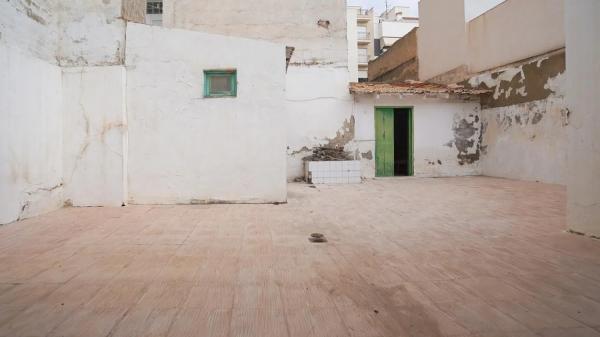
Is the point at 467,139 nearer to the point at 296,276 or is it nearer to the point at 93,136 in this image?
the point at 296,276

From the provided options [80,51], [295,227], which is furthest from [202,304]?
[80,51]

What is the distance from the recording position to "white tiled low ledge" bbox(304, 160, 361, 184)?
9242 millimetres

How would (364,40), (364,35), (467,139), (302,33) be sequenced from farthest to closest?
1. (364,35)
2. (364,40)
3. (302,33)
4. (467,139)

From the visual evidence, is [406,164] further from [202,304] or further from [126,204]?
[202,304]

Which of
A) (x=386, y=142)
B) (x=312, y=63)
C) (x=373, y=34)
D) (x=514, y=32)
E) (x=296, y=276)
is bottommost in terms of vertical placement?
(x=296, y=276)

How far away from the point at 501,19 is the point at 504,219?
8.52m

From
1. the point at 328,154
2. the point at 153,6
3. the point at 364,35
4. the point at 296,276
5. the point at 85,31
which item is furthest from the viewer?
the point at 364,35

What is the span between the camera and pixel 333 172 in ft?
30.6

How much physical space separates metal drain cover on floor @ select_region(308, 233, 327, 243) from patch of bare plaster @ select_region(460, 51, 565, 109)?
818 cm

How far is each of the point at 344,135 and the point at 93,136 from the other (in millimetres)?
7012

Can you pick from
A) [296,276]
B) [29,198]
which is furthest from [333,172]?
[296,276]

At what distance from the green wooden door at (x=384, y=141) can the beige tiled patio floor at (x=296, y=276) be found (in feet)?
20.0

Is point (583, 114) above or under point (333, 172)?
above

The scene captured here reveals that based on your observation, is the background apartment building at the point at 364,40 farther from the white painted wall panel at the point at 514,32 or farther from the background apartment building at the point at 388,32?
the white painted wall panel at the point at 514,32
